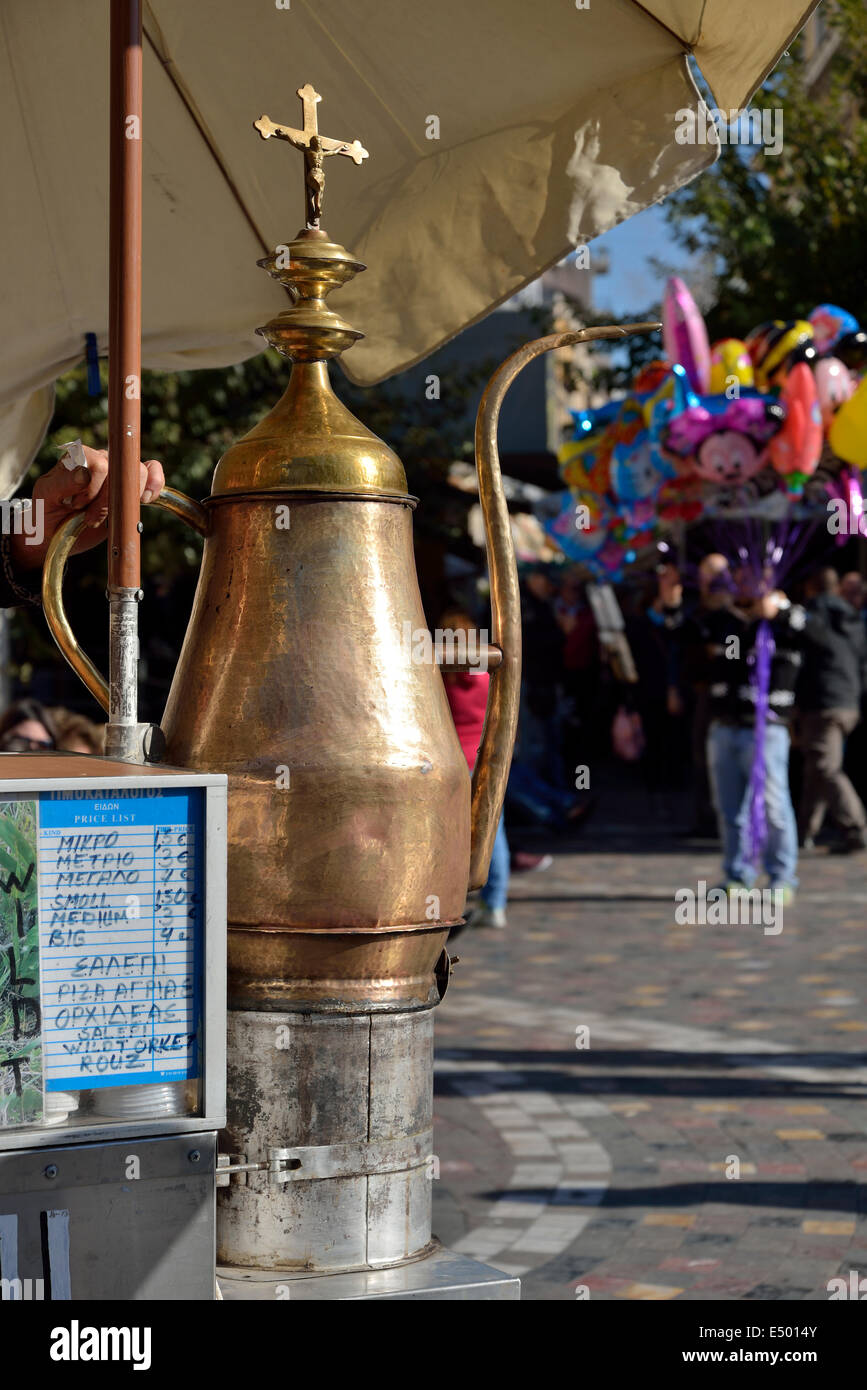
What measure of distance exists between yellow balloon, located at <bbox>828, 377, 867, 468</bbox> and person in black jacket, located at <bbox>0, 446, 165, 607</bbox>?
820 centimetres

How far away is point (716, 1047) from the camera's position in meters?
6.80

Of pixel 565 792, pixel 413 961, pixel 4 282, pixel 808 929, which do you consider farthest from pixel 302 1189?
pixel 565 792


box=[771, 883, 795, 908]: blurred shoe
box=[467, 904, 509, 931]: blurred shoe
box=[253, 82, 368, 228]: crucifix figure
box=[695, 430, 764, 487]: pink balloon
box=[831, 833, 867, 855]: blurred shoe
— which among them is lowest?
box=[467, 904, 509, 931]: blurred shoe

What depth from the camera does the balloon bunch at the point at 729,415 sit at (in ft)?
33.4

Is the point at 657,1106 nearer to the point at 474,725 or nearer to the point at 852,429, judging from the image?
the point at 474,725

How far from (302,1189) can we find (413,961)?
0.30 m

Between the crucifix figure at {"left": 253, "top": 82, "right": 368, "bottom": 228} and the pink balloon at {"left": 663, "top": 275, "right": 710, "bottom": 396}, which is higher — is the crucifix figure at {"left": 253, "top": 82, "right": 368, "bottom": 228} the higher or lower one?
the lower one

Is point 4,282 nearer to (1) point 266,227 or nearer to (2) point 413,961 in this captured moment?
(1) point 266,227

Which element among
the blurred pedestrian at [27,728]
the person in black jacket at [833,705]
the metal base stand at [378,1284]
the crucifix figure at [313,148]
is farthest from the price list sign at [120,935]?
the person in black jacket at [833,705]

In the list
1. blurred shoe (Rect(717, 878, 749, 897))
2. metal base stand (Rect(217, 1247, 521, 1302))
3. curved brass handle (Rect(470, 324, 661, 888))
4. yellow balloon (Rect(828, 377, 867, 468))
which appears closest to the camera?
metal base stand (Rect(217, 1247, 521, 1302))

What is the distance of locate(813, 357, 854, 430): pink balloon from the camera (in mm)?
10266

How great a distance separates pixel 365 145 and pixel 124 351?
2.77 feet

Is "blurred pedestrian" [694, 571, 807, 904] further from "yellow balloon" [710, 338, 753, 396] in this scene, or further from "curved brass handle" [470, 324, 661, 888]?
"curved brass handle" [470, 324, 661, 888]

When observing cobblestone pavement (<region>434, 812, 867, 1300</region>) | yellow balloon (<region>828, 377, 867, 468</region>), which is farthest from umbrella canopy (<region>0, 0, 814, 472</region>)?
yellow balloon (<region>828, 377, 867, 468</region>)
